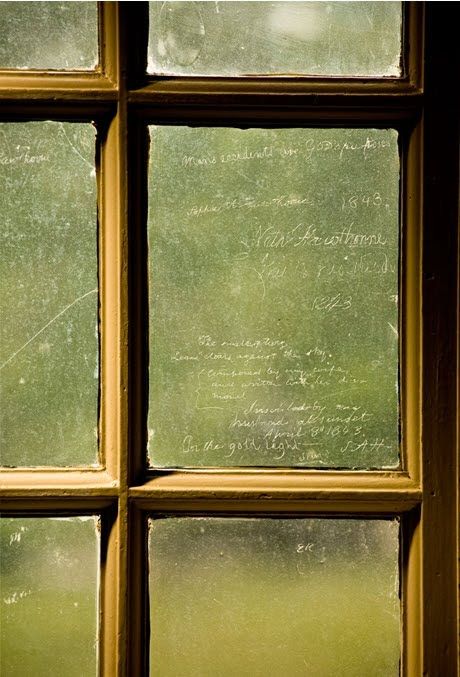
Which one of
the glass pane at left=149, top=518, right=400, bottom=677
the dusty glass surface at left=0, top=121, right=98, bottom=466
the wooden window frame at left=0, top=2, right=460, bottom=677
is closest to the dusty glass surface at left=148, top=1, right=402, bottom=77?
the wooden window frame at left=0, top=2, right=460, bottom=677

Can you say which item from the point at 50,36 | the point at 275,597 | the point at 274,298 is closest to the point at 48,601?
the point at 275,597

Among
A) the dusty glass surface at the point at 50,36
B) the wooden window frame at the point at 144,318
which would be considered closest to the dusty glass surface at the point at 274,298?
the wooden window frame at the point at 144,318

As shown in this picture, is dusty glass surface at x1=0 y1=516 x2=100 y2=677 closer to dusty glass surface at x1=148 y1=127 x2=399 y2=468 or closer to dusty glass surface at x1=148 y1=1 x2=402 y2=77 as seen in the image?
dusty glass surface at x1=148 y1=127 x2=399 y2=468

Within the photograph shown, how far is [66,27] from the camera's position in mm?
959

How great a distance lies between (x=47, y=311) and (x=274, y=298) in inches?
15.4

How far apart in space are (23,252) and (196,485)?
494mm

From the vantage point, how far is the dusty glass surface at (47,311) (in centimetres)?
97

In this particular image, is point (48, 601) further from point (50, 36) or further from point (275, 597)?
point (50, 36)

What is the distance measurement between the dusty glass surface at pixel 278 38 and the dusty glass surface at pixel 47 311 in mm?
261

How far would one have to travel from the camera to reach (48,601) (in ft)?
3.18

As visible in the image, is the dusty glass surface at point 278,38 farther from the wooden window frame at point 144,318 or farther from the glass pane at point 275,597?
the glass pane at point 275,597

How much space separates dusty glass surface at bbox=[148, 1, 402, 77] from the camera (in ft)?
3.14

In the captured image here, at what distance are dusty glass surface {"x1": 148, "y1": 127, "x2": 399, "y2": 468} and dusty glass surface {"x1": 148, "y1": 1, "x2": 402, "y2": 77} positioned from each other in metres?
0.11

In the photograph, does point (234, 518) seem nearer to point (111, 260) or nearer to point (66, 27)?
point (111, 260)
